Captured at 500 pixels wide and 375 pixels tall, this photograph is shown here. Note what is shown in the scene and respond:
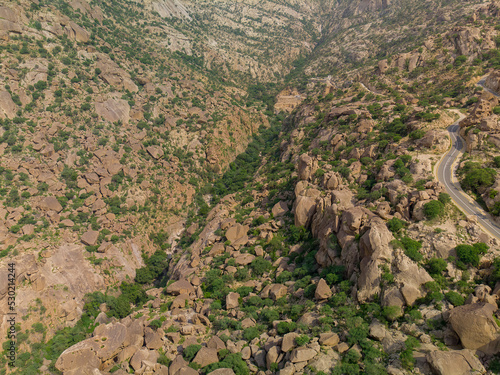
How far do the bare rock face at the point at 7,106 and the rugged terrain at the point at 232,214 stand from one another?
0.37 m

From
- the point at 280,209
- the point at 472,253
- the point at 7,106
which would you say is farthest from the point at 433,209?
the point at 7,106

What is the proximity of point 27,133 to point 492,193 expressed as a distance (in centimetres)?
8703

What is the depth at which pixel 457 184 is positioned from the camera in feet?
115

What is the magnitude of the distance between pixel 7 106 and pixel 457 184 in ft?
296

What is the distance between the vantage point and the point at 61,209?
5628 cm

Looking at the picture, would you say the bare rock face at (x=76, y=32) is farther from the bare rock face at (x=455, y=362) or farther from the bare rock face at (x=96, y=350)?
the bare rock face at (x=455, y=362)

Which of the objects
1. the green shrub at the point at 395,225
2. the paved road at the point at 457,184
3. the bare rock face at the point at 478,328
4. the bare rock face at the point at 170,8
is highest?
the bare rock face at the point at 170,8

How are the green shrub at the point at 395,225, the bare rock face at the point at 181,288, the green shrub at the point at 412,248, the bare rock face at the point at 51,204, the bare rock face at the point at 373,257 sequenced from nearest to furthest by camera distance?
the green shrub at the point at 412,248
the bare rock face at the point at 373,257
the green shrub at the point at 395,225
the bare rock face at the point at 181,288
the bare rock face at the point at 51,204

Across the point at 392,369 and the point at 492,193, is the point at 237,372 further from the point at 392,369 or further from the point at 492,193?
the point at 492,193

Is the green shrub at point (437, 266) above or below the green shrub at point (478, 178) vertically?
below

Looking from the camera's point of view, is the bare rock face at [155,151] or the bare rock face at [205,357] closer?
the bare rock face at [205,357]

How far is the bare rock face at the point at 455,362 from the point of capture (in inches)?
739

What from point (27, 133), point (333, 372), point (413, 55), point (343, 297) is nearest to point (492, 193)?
point (343, 297)

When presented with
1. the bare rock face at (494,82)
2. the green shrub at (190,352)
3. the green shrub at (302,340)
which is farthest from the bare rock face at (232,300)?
the bare rock face at (494,82)
